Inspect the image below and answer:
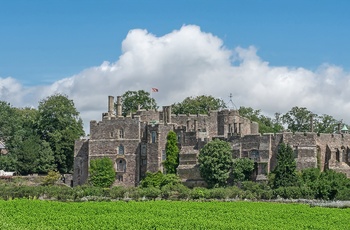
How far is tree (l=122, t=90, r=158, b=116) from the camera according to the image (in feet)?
352

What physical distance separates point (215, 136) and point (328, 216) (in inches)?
1415

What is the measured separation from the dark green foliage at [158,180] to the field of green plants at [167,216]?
18.0m

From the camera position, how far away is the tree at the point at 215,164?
78.6 metres

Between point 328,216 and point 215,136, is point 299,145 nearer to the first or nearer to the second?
point 215,136

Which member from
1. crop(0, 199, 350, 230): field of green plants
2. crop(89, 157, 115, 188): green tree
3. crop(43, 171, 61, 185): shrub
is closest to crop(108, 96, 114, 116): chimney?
crop(89, 157, 115, 188): green tree

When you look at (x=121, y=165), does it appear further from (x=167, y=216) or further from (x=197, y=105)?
(x=167, y=216)

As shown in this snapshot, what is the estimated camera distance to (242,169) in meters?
78.9

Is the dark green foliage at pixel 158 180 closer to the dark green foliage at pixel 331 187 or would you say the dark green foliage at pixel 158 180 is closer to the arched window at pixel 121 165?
the arched window at pixel 121 165

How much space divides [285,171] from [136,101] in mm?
39878

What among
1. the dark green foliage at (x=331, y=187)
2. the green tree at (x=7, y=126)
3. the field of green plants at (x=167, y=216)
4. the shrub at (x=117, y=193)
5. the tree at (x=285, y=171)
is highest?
the green tree at (x=7, y=126)

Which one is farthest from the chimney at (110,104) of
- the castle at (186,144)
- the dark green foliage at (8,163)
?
the dark green foliage at (8,163)

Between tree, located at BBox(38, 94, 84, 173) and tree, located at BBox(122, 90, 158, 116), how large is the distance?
8.61 metres

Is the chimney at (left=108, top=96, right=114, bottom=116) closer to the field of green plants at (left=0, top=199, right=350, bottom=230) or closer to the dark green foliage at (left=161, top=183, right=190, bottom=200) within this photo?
the dark green foliage at (left=161, top=183, right=190, bottom=200)

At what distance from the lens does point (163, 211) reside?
55062 millimetres
